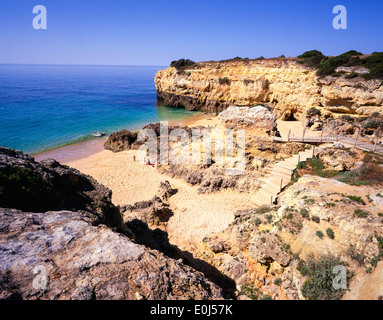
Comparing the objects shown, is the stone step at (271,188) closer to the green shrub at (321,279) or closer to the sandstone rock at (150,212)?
the green shrub at (321,279)

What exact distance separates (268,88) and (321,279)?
34839mm

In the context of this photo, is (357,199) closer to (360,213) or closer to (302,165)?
(360,213)

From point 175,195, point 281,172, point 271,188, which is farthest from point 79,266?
point 281,172

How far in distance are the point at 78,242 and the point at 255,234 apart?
6.64 metres

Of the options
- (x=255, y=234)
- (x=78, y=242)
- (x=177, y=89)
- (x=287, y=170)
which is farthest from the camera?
(x=177, y=89)

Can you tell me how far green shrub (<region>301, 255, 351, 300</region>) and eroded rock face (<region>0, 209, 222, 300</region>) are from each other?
3741mm

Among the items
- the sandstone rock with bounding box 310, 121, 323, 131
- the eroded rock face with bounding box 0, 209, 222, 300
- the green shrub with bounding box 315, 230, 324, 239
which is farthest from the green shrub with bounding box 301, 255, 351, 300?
the sandstone rock with bounding box 310, 121, 323, 131

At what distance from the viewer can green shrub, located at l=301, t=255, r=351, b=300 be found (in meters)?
6.22

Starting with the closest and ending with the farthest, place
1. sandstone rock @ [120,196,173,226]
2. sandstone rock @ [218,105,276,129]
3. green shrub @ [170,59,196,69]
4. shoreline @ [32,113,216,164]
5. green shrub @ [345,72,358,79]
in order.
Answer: sandstone rock @ [120,196,173,226]
sandstone rock @ [218,105,276,129]
shoreline @ [32,113,216,164]
green shrub @ [345,72,358,79]
green shrub @ [170,59,196,69]

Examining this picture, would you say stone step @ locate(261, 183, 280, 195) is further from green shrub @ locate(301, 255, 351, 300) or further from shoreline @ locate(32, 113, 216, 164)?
shoreline @ locate(32, 113, 216, 164)

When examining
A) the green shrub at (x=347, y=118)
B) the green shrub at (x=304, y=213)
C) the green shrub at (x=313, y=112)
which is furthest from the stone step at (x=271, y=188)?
the green shrub at (x=313, y=112)
